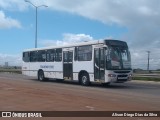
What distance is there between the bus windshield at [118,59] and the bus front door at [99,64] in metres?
0.45

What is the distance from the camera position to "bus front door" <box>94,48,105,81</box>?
2498 centimetres

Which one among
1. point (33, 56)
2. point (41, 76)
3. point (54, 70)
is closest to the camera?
point (54, 70)

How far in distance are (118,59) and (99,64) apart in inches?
53.0

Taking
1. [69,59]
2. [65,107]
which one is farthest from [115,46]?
[65,107]

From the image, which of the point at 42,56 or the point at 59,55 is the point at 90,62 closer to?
the point at 59,55

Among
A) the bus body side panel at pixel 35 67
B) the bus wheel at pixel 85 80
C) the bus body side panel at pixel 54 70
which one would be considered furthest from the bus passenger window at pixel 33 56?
the bus wheel at pixel 85 80

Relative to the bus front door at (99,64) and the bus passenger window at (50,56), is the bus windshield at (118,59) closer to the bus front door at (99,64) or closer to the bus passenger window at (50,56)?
the bus front door at (99,64)

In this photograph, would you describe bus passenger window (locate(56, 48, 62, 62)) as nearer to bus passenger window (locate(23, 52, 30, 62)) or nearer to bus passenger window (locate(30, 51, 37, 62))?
bus passenger window (locate(30, 51, 37, 62))

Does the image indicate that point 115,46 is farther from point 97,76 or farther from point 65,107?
point 65,107

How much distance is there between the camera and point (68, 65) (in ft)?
94.6

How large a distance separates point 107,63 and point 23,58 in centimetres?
1444

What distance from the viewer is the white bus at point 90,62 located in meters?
24.8

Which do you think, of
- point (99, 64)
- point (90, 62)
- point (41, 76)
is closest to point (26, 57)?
point (41, 76)

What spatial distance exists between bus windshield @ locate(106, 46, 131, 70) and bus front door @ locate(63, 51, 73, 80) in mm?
4511
